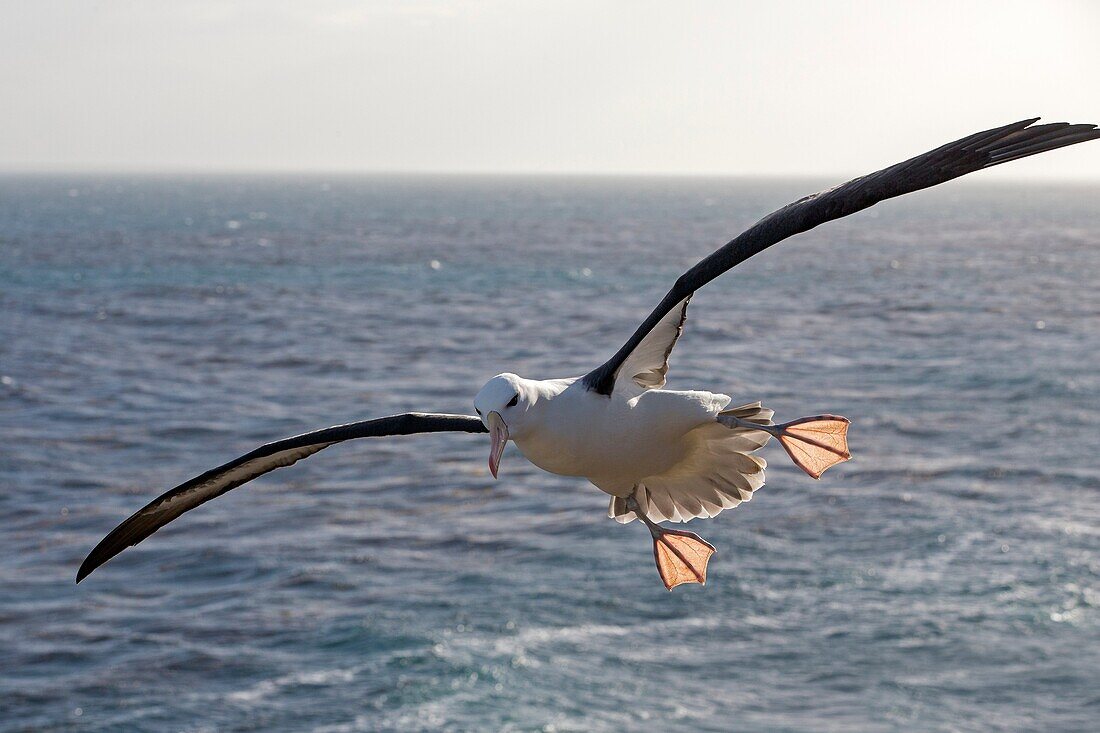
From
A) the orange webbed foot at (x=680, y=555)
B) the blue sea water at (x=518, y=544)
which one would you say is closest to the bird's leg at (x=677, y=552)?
the orange webbed foot at (x=680, y=555)

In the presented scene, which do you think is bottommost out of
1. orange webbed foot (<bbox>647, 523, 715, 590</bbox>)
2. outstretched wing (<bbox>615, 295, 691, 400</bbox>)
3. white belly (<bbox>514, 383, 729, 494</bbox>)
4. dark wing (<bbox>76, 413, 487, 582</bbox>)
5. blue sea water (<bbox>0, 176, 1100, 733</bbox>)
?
blue sea water (<bbox>0, 176, 1100, 733</bbox>)

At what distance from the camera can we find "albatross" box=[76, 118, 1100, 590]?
705 centimetres

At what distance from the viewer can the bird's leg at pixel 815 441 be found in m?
9.17

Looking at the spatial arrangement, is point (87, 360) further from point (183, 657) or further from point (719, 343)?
point (183, 657)

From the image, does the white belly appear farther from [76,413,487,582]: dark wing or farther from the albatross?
[76,413,487,582]: dark wing

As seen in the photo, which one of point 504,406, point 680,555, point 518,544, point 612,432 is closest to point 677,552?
point 680,555

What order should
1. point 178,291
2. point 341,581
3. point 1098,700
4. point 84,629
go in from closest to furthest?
point 1098,700 < point 84,629 < point 341,581 < point 178,291

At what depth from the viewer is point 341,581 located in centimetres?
3200

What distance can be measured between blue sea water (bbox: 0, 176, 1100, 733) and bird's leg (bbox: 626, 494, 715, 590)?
47.3 ft

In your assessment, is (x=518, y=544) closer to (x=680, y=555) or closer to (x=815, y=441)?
(x=680, y=555)

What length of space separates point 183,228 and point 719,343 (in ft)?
309

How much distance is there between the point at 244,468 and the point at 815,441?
170 inches

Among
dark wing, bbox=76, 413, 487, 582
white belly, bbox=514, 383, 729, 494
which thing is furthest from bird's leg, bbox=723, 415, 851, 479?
dark wing, bbox=76, 413, 487, 582

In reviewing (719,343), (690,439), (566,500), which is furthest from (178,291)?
(690,439)
